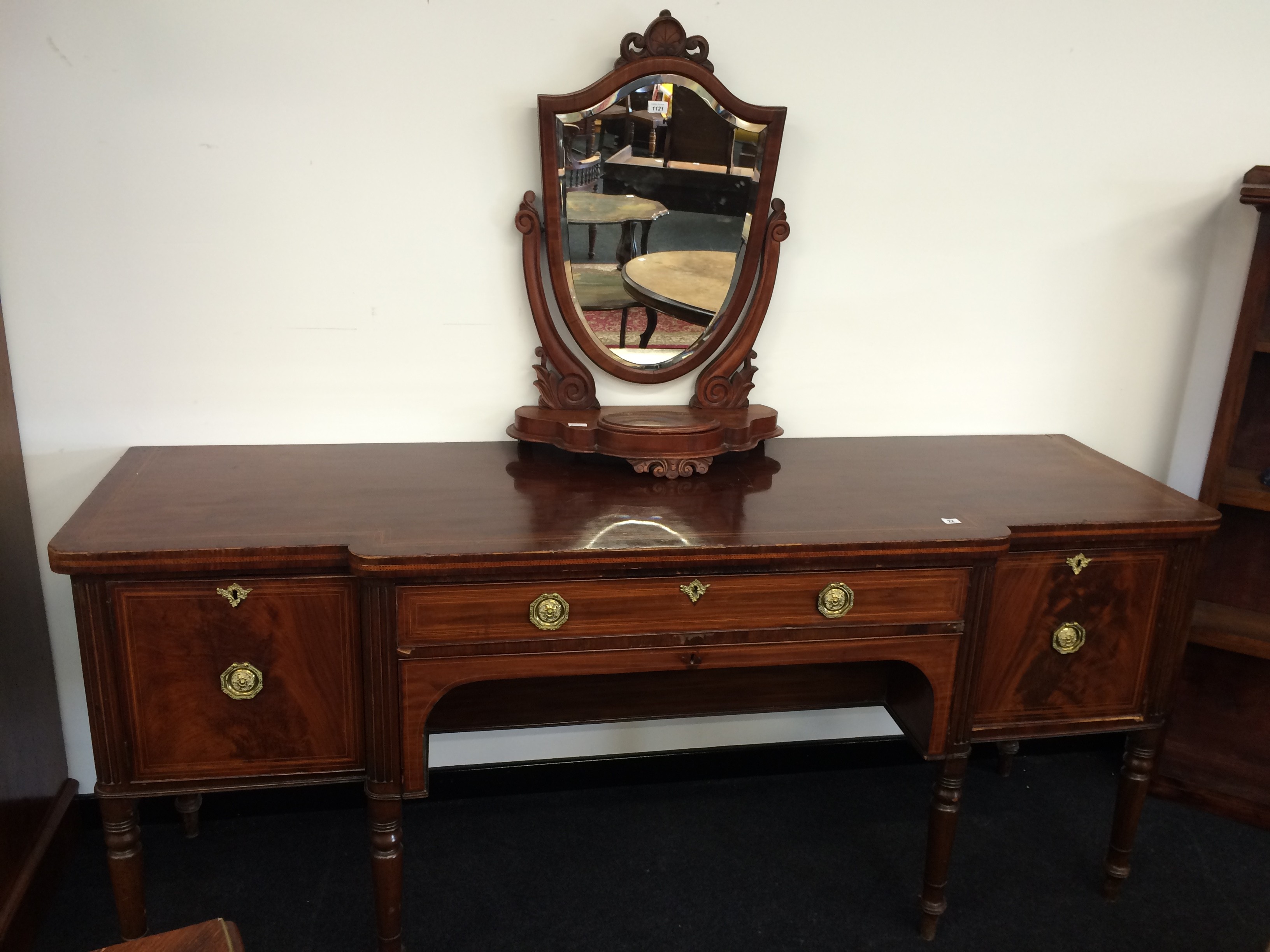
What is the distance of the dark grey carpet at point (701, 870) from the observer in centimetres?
185

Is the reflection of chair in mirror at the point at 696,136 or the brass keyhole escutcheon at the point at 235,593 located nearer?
the brass keyhole escutcheon at the point at 235,593

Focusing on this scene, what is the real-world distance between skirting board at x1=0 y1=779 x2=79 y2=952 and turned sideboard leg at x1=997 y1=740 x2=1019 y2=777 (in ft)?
6.56

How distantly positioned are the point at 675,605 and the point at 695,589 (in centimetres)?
4

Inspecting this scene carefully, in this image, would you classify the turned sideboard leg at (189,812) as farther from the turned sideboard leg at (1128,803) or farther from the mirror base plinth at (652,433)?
the turned sideboard leg at (1128,803)

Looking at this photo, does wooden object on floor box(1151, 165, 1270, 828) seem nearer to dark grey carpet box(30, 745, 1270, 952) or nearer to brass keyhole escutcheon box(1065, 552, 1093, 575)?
dark grey carpet box(30, 745, 1270, 952)

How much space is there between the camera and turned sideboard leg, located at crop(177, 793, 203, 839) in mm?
2008

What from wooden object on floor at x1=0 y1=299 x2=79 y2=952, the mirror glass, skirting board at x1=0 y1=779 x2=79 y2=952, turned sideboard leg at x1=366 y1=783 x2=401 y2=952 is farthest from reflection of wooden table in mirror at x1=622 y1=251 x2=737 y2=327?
skirting board at x1=0 y1=779 x2=79 y2=952

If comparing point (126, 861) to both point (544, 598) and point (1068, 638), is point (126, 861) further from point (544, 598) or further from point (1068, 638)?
point (1068, 638)

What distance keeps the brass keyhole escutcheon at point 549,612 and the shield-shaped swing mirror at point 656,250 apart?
1.21 ft

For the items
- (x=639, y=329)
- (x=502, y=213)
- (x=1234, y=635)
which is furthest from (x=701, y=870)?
(x=502, y=213)

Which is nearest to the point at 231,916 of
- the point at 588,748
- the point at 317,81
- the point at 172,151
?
the point at 588,748

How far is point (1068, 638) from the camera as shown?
1726mm

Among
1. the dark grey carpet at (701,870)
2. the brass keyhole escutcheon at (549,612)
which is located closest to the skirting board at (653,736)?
the dark grey carpet at (701,870)

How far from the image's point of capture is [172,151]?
1705mm
